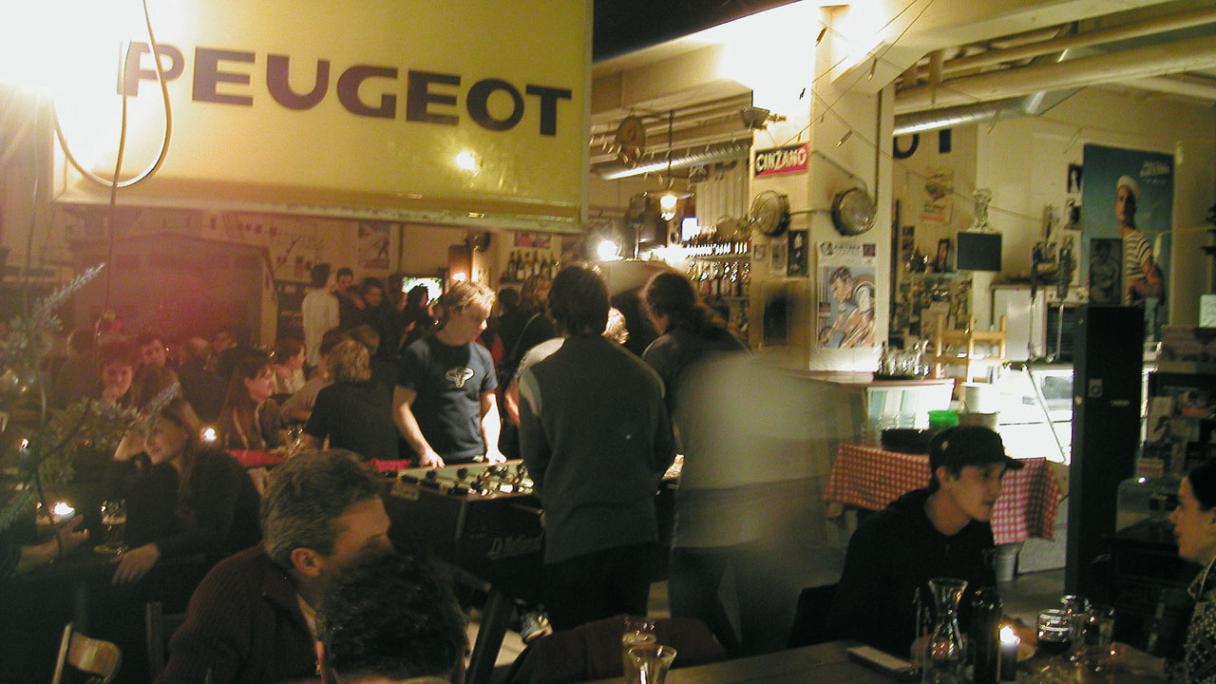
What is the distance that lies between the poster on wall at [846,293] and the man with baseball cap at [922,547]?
3.94 m

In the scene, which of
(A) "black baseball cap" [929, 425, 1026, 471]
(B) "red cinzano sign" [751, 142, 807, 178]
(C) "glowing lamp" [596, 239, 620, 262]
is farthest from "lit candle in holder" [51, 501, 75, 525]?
(C) "glowing lamp" [596, 239, 620, 262]

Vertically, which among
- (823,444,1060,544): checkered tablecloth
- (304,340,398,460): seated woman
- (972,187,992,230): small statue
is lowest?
(823,444,1060,544): checkered tablecloth

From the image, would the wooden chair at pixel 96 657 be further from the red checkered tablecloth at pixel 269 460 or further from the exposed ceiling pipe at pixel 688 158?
the exposed ceiling pipe at pixel 688 158

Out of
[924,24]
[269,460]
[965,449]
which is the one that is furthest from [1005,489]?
[269,460]

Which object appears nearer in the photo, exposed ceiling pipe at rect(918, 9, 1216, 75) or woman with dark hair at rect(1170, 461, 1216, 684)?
woman with dark hair at rect(1170, 461, 1216, 684)

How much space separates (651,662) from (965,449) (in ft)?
5.30

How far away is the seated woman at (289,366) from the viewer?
25.7 ft

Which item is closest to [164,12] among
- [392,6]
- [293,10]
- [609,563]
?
[293,10]

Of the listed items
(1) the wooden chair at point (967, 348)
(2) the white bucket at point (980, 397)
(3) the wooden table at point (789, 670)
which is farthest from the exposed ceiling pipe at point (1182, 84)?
(3) the wooden table at point (789, 670)

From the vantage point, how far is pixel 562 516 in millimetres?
3539

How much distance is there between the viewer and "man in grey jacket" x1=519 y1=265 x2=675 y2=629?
3.54 metres

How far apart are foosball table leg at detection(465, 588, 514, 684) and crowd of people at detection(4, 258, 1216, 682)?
0.69 metres

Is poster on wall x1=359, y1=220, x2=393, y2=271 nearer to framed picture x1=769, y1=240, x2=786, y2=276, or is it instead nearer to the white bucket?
framed picture x1=769, y1=240, x2=786, y2=276

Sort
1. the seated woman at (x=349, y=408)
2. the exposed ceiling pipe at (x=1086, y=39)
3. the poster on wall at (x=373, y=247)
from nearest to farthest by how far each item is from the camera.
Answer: the seated woman at (x=349, y=408) → the exposed ceiling pipe at (x=1086, y=39) → the poster on wall at (x=373, y=247)
